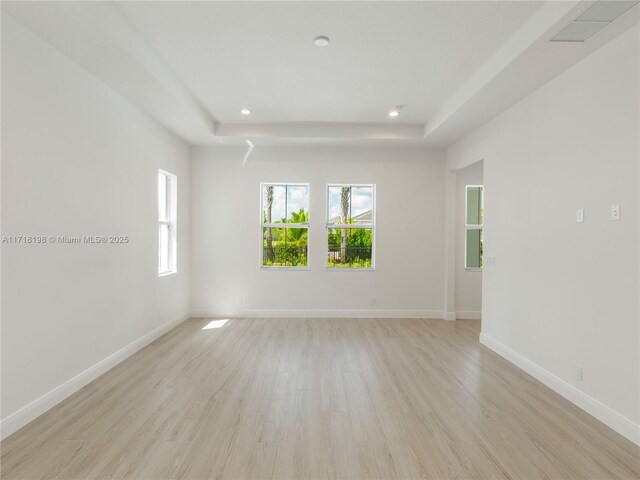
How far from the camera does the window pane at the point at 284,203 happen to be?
5.48 m

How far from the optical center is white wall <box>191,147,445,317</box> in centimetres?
535

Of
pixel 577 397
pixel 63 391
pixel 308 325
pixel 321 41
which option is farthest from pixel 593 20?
pixel 63 391

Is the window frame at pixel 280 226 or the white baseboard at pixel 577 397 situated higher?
the window frame at pixel 280 226

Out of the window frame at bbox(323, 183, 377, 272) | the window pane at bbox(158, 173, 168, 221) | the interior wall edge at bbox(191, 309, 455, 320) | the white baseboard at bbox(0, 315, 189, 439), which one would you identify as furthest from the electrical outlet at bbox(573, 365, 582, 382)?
the window pane at bbox(158, 173, 168, 221)

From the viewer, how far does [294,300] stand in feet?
17.7

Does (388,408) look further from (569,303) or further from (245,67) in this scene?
(245,67)

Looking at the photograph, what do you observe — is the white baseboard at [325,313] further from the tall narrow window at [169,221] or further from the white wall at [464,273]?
the tall narrow window at [169,221]

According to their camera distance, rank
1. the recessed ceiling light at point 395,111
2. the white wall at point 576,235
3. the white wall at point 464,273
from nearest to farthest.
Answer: the white wall at point 576,235
the recessed ceiling light at point 395,111
the white wall at point 464,273

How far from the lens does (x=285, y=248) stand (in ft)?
18.0

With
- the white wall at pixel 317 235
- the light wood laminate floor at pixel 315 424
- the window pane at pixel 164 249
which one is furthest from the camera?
the white wall at pixel 317 235

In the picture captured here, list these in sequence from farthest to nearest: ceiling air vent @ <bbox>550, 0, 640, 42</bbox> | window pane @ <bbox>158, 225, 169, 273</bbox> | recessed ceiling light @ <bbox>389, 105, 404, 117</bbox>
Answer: window pane @ <bbox>158, 225, 169, 273</bbox> < recessed ceiling light @ <bbox>389, 105, 404, 117</bbox> < ceiling air vent @ <bbox>550, 0, 640, 42</bbox>

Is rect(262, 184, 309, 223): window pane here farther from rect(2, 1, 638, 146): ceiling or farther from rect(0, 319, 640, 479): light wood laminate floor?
rect(0, 319, 640, 479): light wood laminate floor

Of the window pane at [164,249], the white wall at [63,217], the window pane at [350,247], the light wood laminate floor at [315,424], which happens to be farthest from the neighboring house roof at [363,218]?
the white wall at [63,217]

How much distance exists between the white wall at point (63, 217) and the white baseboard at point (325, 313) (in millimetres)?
1517
